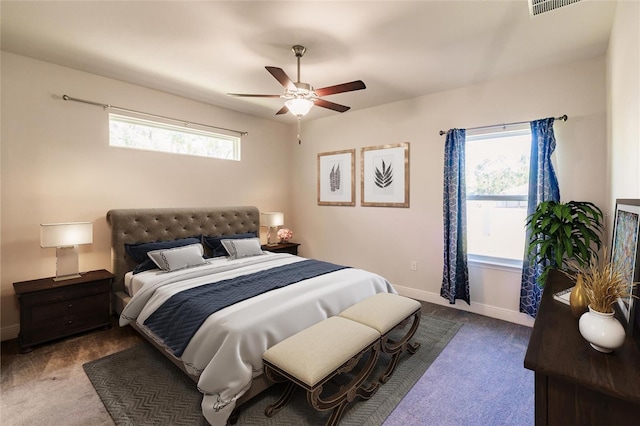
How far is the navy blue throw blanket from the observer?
2.15m

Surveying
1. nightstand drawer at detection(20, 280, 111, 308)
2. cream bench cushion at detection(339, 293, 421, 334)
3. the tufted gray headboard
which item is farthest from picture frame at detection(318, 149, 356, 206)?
nightstand drawer at detection(20, 280, 111, 308)

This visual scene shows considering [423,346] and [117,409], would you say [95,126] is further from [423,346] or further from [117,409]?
[423,346]

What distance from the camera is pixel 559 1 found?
1900mm

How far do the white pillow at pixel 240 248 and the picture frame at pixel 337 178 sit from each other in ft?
5.22

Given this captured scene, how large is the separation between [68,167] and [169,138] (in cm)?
118

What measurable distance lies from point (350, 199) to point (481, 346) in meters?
2.65

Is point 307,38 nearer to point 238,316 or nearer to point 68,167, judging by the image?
point 238,316

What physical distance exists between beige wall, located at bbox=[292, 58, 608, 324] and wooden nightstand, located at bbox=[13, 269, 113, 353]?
3.10 metres

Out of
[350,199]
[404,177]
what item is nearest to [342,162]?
[350,199]

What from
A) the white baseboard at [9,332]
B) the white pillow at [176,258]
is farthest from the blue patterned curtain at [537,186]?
the white baseboard at [9,332]

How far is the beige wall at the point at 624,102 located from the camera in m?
1.61

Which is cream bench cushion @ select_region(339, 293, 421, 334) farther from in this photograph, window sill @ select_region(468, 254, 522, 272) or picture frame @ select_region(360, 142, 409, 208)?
picture frame @ select_region(360, 142, 409, 208)

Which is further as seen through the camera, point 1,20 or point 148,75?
point 148,75

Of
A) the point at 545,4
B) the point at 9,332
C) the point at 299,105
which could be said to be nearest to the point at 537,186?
the point at 545,4
